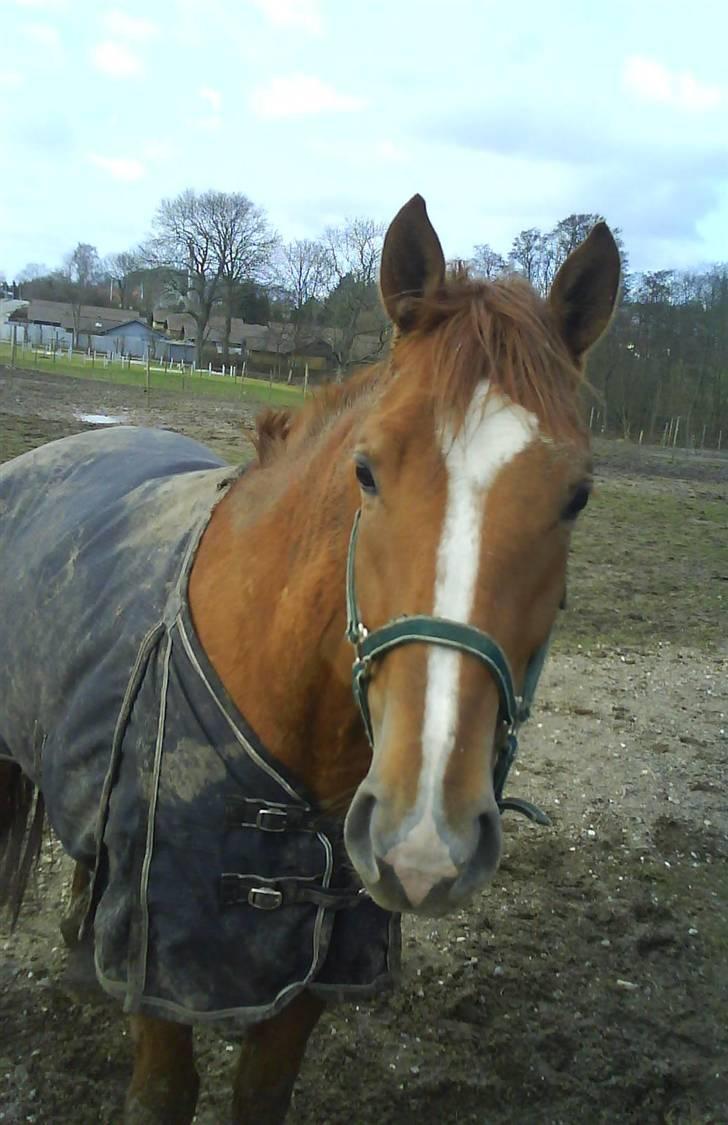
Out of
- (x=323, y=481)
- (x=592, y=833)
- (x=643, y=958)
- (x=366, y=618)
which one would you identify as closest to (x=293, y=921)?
(x=366, y=618)

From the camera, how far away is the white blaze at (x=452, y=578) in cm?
135

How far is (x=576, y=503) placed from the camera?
162 cm

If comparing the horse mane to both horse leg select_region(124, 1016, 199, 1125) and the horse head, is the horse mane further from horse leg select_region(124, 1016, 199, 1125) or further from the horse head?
horse leg select_region(124, 1016, 199, 1125)

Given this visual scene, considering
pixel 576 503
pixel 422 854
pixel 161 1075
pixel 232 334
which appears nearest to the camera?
pixel 422 854

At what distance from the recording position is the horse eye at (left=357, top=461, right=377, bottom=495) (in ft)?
5.32

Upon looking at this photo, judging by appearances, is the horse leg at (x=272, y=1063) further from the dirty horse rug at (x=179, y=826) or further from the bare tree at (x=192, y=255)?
the bare tree at (x=192, y=255)

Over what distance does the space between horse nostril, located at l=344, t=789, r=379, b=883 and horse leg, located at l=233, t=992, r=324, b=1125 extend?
36.9 inches

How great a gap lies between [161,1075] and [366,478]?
1.68 metres

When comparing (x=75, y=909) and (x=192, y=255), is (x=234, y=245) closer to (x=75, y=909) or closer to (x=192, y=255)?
(x=192, y=255)

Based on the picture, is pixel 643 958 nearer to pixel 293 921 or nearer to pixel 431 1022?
pixel 431 1022

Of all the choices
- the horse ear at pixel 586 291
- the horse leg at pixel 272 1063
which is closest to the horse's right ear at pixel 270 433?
the horse ear at pixel 586 291

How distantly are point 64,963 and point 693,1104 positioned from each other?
88.9 inches

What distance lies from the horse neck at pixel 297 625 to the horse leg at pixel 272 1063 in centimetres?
68

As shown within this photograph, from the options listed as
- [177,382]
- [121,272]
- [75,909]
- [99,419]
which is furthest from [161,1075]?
[121,272]
